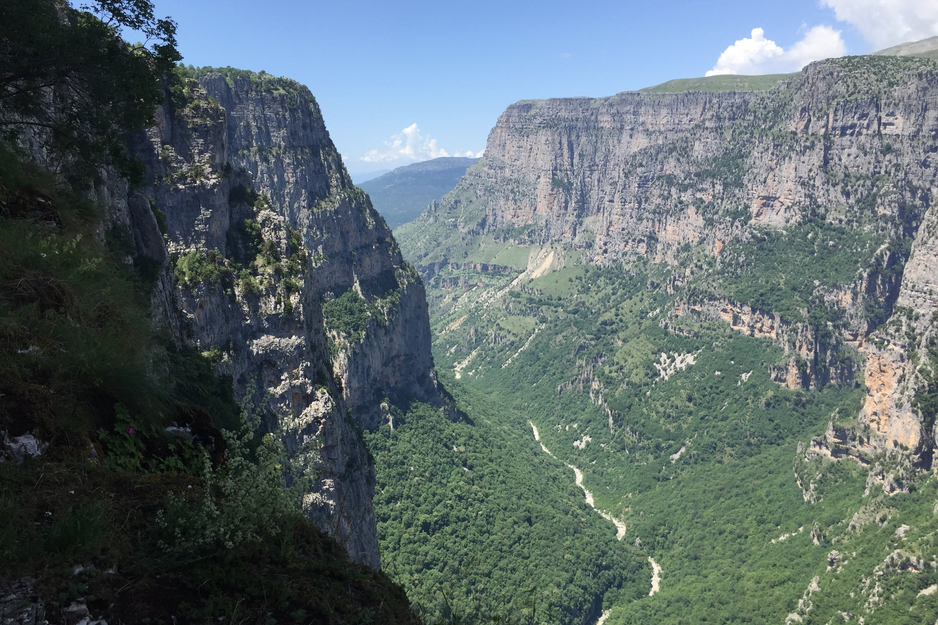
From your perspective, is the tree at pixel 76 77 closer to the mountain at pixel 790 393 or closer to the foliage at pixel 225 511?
the foliage at pixel 225 511

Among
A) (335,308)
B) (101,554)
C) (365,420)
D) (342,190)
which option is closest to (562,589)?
(365,420)

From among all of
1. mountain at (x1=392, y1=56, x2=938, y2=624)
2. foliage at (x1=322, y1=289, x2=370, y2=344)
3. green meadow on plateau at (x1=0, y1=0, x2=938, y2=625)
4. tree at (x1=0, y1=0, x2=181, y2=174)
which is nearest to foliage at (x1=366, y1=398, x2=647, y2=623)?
green meadow on plateau at (x1=0, y1=0, x2=938, y2=625)

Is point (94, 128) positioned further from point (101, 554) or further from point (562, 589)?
point (562, 589)

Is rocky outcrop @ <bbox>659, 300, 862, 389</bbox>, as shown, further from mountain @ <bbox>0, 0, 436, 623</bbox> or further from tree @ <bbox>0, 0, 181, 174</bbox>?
tree @ <bbox>0, 0, 181, 174</bbox>

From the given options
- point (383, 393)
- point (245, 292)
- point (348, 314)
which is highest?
point (245, 292)

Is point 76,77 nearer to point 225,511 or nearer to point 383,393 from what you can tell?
point 225,511

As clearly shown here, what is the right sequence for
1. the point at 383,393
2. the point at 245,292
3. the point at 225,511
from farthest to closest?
the point at 383,393 < the point at 245,292 < the point at 225,511

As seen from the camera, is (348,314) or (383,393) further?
(383,393)

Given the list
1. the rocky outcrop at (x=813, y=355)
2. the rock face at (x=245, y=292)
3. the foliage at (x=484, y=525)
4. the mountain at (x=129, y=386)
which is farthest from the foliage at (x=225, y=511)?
the rocky outcrop at (x=813, y=355)

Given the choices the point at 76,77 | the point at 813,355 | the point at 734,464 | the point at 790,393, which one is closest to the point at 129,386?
the point at 76,77

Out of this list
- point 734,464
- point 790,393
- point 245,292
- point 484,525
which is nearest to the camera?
point 245,292

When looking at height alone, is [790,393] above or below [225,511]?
below
